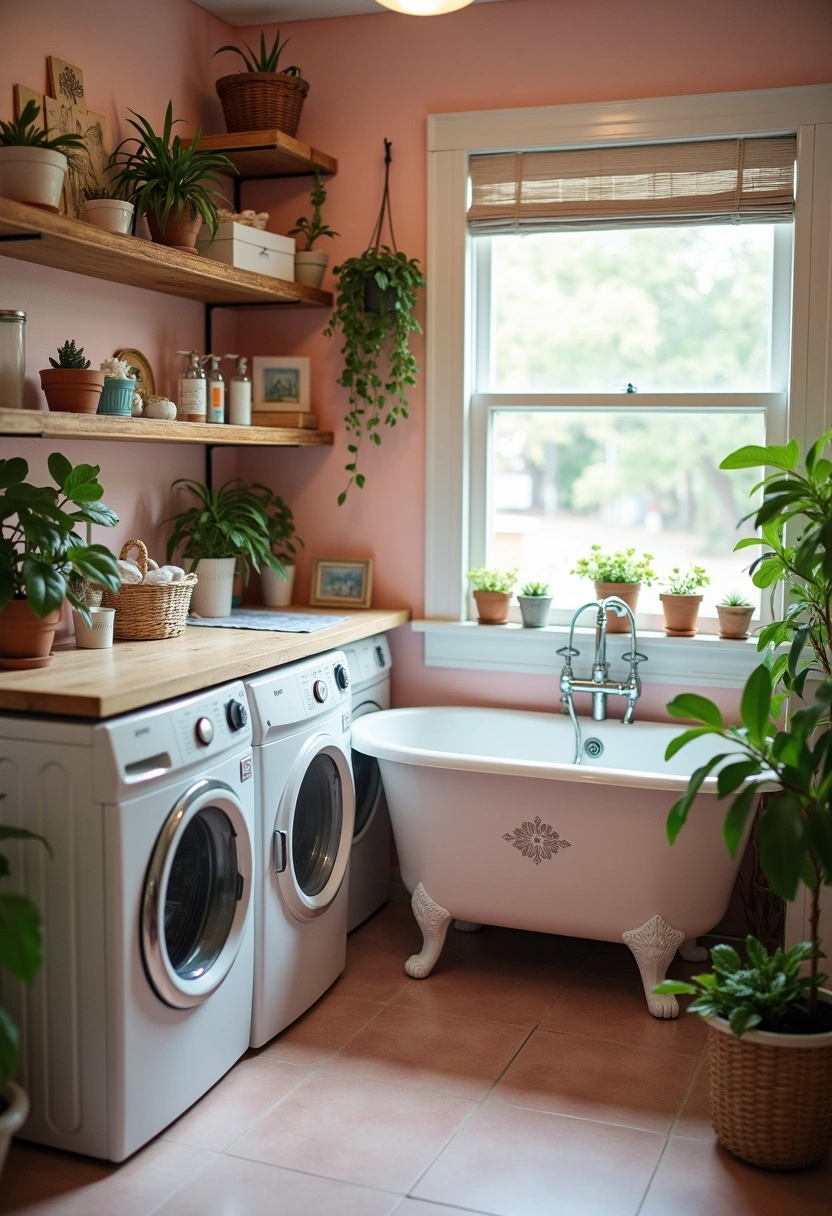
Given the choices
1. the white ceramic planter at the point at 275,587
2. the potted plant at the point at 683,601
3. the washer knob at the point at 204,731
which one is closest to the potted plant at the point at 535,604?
the potted plant at the point at 683,601

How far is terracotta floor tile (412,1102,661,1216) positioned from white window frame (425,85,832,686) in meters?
1.41

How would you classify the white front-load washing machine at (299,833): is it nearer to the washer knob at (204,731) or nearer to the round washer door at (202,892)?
the round washer door at (202,892)

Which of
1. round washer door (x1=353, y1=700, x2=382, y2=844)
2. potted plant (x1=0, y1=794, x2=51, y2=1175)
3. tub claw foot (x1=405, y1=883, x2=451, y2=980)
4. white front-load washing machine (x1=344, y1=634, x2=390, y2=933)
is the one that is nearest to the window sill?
white front-load washing machine (x1=344, y1=634, x2=390, y2=933)

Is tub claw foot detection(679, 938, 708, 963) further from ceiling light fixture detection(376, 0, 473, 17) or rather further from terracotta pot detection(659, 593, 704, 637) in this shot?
ceiling light fixture detection(376, 0, 473, 17)

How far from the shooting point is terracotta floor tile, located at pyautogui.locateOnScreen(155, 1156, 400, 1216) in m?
2.19

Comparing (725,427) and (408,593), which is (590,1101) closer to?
(408,593)

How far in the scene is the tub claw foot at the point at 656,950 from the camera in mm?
2996

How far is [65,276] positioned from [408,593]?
4.74 ft

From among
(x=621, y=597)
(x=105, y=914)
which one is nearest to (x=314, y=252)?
(x=621, y=597)

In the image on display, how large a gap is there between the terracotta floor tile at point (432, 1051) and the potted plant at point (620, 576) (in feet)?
4.07

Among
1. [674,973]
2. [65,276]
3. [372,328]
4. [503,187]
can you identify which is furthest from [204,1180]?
[503,187]

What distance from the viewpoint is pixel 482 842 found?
3098 millimetres

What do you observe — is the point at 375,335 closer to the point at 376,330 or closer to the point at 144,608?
the point at 376,330

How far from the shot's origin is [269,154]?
11.5ft
